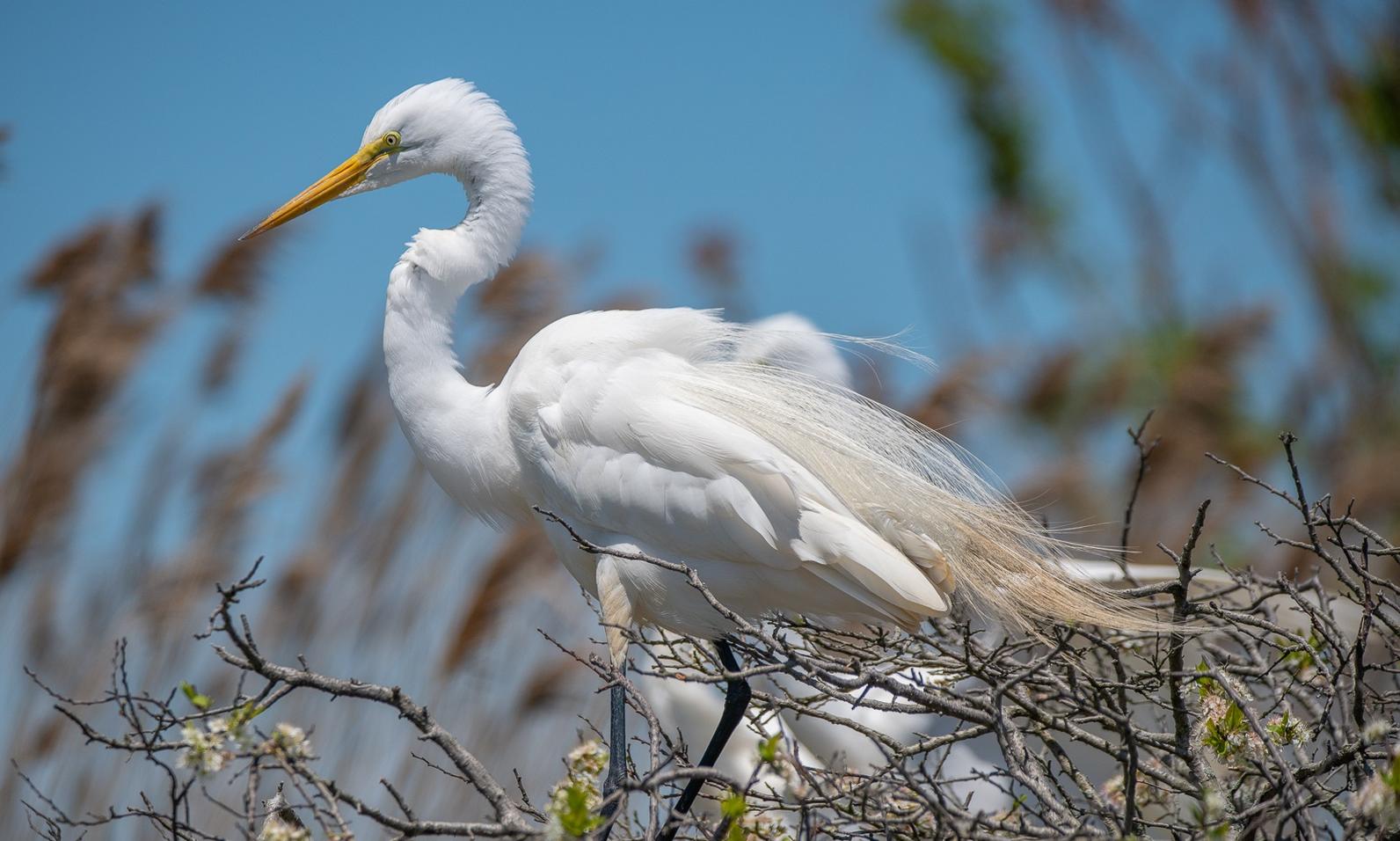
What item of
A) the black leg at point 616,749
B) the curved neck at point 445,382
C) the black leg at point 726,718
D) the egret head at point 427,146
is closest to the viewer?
the black leg at point 616,749

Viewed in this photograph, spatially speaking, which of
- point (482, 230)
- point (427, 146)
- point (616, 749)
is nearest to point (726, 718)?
point (616, 749)

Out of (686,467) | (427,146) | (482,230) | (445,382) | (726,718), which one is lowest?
(726,718)

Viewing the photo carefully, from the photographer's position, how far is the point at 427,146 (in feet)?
8.78

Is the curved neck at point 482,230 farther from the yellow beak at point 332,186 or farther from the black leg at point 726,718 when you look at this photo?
the black leg at point 726,718

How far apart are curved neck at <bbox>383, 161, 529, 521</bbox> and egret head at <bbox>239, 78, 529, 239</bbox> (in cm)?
15

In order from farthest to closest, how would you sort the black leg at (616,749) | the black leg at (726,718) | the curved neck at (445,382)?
1. the curved neck at (445,382)
2. the black leg at (726,718)
3. the black leg at (616,749)

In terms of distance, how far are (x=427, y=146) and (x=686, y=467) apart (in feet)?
3.19

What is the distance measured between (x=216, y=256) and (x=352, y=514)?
123cm

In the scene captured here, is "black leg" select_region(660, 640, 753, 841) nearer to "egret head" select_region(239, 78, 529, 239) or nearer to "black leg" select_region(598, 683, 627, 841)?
"black leg" select_region(598, 683, 627, 841)

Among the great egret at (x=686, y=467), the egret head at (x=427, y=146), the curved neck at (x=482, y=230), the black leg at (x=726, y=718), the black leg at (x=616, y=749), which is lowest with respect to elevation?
the black leg at (x=616, y=749)

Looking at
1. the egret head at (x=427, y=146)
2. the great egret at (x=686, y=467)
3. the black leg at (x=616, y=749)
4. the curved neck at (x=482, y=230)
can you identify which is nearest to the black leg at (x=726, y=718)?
the great egret at (x=686, y=467)

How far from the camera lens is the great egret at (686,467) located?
2195 mm

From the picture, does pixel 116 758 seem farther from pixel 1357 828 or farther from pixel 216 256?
pixel 1357 828

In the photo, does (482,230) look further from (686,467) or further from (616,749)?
(616,749)
